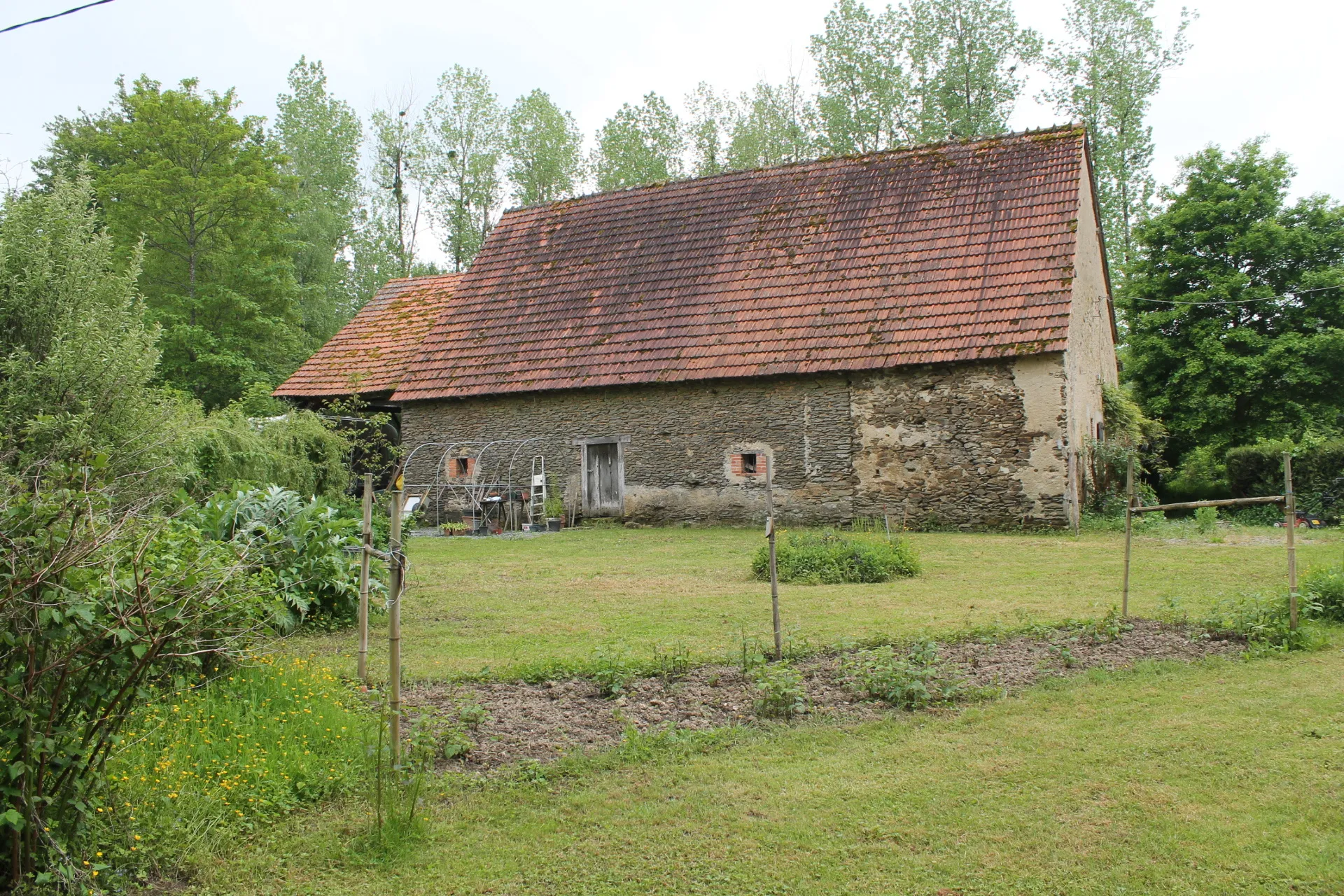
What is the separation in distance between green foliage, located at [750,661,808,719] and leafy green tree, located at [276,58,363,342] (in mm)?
28016

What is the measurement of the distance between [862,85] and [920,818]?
32.6m

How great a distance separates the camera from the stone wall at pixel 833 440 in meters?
15.5

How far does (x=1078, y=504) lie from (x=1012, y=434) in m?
1.58

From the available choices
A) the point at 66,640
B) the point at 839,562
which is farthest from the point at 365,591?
the point at 839,562

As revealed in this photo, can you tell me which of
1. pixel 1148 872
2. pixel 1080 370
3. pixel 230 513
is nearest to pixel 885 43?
pixel 1080 370

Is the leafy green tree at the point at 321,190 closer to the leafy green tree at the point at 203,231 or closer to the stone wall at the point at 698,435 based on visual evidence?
the leafy green tree at the point at 203,231

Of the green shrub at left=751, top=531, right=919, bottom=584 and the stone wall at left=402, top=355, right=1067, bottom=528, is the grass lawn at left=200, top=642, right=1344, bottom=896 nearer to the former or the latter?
the green shrub at left=751, top=531, right=919, bottom=584

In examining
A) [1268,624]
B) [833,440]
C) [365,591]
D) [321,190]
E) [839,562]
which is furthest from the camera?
[321,190]

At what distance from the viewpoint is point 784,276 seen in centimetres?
1833

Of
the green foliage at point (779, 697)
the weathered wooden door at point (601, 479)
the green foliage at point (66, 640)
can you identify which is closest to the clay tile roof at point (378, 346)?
the weathered wooden door at point (601, 479)

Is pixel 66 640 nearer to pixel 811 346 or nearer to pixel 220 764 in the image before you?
pixel 220 764

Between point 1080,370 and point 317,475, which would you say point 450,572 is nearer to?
point 317,475

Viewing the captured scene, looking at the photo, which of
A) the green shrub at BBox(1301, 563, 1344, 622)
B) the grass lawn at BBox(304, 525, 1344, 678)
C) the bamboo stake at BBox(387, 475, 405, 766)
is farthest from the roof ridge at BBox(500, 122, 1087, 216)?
the bamboo stake at BBox(387, 475, 405, 766)

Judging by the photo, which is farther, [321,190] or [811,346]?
[321,190]
